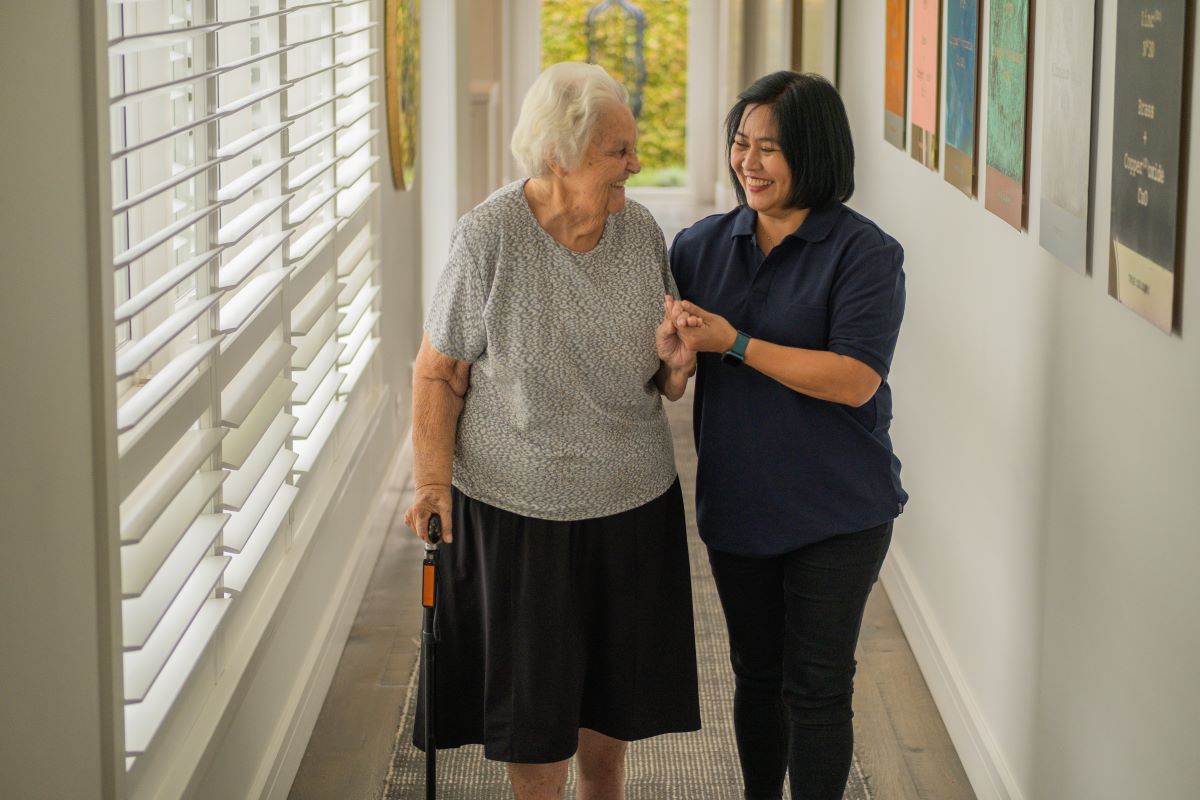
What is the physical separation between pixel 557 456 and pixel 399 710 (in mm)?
1414

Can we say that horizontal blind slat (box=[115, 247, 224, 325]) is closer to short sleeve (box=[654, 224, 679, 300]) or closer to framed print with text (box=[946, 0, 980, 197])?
short sleeve (box=[654, 224, 679, 300])

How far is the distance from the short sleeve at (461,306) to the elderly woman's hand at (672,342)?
0.88 ft

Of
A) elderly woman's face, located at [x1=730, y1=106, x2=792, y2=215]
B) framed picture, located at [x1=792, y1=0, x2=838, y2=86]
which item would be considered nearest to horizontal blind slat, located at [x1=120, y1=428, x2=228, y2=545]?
elderly woman's face, located at [x1=730, y1=106, x2=792, y2=215]

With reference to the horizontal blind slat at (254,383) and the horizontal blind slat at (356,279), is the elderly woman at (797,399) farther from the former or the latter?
the horizontal blind slat at (356,279)

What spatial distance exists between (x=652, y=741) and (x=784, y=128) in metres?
1.62

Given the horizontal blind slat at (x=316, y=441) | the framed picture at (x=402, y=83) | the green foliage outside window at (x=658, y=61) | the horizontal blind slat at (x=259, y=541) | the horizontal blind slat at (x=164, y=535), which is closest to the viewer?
the horizontal blind slat at (x=164, y=535)

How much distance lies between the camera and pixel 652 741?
3229 mm

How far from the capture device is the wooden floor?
2.98 metres

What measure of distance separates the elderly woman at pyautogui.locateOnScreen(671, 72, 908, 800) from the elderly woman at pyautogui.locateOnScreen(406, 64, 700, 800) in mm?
96

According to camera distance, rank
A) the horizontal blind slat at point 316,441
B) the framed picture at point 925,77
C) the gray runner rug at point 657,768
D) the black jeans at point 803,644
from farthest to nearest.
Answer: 1. the framed picture at point 925,77
2. the horizontal blind slat at point 316,441
3. the gray runner rug at point 657,768
4. the black jeans at point 803,644

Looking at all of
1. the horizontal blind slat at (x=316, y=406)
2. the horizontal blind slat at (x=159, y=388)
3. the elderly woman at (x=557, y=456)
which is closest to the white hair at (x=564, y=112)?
the elderly woman at (x=557, y=456)

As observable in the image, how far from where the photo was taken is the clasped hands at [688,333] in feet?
6.86

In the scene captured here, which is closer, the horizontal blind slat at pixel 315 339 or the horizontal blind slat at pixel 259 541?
the horizontal blind slat at pixel 259 541

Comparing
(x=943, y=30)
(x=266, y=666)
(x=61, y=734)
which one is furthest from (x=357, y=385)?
(x=61, y=734)
